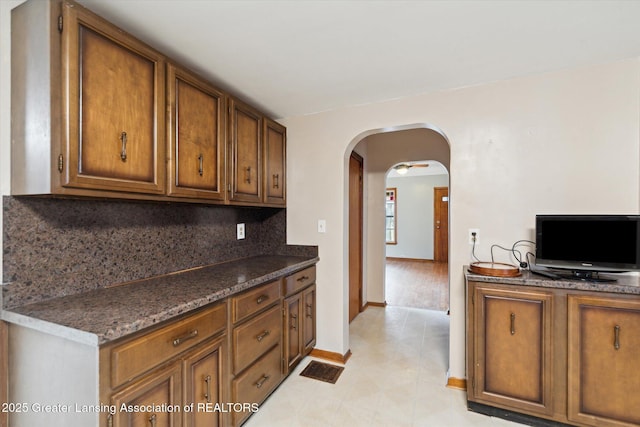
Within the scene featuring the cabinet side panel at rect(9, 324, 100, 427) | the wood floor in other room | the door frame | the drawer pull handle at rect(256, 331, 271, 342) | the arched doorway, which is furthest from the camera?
the wood floor in other room

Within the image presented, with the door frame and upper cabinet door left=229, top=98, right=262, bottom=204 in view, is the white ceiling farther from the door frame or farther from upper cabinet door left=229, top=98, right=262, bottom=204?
the door frame

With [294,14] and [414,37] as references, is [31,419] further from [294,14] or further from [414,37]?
[414,37]

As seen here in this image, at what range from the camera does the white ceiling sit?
4.44 feet

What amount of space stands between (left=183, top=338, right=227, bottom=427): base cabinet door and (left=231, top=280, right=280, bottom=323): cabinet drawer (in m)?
0.18

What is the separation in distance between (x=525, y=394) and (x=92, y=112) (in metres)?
2.70

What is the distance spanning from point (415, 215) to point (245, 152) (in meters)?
6.59

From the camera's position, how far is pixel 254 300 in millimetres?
1819

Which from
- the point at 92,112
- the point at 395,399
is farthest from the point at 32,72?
the point at 395,399

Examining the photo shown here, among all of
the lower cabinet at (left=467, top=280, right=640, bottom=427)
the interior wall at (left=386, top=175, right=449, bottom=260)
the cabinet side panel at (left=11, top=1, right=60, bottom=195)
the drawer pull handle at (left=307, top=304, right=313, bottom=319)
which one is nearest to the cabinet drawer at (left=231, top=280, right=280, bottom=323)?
the drawer pull handle at (left=307, top=304, right=313, bottom=319)

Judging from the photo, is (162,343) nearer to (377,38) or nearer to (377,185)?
(377,38)

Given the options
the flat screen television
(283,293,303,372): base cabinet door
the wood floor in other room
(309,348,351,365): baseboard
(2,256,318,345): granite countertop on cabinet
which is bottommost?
the wood floor in other room

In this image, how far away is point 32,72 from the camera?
3.86 feet

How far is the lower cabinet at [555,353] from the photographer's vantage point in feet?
5.12

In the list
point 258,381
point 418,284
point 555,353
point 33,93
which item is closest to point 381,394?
point 258,381
